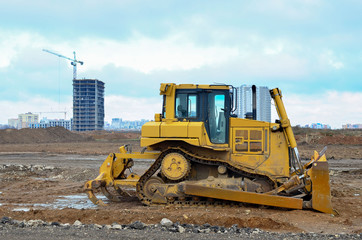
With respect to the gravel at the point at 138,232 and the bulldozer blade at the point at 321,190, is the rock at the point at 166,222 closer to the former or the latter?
the gravel at the point at 138,232

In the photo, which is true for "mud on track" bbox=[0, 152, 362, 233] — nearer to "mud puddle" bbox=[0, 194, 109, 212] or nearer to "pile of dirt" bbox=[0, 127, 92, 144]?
"mud puddle" bbox=[0, 194, 109, 212]

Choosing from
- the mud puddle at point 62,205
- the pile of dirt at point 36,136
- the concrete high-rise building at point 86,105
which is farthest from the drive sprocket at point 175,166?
the concrete high-rise building at point 86,105

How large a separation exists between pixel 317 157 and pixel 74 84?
145389 mm

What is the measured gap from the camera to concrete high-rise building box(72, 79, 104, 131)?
478 feet

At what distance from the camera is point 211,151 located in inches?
418

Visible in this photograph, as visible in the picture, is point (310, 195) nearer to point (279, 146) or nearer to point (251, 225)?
point (279, 146)

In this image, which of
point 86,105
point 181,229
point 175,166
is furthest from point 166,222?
point 86,105

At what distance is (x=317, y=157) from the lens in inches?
412

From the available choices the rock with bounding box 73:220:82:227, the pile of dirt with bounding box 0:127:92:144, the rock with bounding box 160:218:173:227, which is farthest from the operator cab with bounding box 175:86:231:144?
the pile of dirt with bounding box 0:127:92:144

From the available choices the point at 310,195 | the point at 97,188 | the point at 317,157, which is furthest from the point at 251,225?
the point at 97,188

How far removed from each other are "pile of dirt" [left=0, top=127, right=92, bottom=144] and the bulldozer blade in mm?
47752

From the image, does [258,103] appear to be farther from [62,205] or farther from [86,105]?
[86,105]

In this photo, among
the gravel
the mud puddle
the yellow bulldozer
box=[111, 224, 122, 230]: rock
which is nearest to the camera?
the gravel

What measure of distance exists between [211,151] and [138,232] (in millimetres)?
3669
